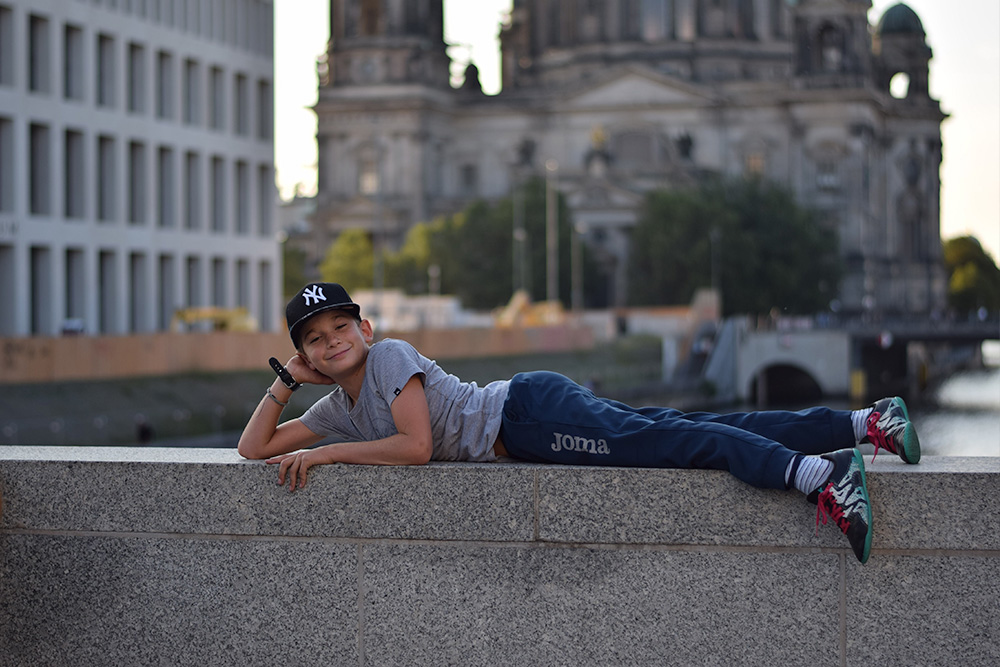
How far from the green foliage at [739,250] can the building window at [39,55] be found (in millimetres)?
49122

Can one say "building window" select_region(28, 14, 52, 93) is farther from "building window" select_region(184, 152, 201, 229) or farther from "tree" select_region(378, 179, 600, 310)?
"tree" select_region(378, 179, 600, 310)

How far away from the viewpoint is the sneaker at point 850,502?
597 centimetres

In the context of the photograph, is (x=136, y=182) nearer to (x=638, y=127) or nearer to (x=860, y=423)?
(x=860, y=423)

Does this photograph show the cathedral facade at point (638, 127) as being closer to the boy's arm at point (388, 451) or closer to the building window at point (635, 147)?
the building window at point (635, 147)

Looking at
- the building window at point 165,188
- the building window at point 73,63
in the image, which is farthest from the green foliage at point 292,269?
the building window at point 73,63

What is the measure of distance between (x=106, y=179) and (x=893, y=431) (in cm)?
4527

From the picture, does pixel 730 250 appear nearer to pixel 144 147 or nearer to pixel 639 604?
pixel 144 147

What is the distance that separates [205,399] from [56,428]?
22.7 feet

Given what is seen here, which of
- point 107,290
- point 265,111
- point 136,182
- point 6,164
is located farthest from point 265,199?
point 6,164

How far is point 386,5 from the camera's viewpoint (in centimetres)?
11506

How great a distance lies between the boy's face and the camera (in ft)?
22.0

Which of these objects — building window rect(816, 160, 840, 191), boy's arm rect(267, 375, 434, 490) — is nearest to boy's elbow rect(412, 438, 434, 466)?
boy's arm rect(267, 375, 434, 490)

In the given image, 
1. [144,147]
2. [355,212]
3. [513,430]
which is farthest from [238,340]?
[355,212]

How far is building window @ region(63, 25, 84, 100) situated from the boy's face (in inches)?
1687
